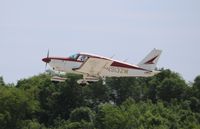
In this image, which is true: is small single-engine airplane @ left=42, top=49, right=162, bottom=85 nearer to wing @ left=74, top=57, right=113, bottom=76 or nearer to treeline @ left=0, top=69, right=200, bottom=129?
wing @ left=74, top=57, right=113, bottom=76

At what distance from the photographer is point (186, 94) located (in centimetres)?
12938

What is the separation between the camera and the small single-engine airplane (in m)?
73.1

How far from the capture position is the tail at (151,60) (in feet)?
251

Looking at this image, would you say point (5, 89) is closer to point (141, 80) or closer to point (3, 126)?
point (3, 126)

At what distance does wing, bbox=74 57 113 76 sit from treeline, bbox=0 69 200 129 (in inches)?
1232

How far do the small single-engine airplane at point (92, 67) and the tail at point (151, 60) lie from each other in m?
0.22

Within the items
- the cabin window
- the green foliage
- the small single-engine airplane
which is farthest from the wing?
the green foliage

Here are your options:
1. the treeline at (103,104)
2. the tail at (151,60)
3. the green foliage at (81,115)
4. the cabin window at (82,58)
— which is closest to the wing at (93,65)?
the cabin window at (82,58)

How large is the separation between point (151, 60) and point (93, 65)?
613 centimetres

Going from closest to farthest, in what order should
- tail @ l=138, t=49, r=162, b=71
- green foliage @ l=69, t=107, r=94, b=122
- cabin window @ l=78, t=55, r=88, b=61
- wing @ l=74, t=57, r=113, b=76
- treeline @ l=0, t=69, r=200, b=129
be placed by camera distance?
wing @ l=74, t=57, r=113, b=76, cabin window @ l=78, t=55, r=88, b=61, tail @ l=138, t=49, r=162, b=71, treeline @ l=0, t=69, r=200, b=129, green foliage @ l=69, t=107, r=94, b=122

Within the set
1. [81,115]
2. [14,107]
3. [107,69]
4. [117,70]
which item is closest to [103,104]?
[81,115]

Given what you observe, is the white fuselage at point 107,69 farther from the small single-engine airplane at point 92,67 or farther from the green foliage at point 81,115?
the green foliage at point 81,115

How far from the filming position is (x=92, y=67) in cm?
7350

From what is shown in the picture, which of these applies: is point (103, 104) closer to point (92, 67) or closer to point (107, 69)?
point (107, 69)
